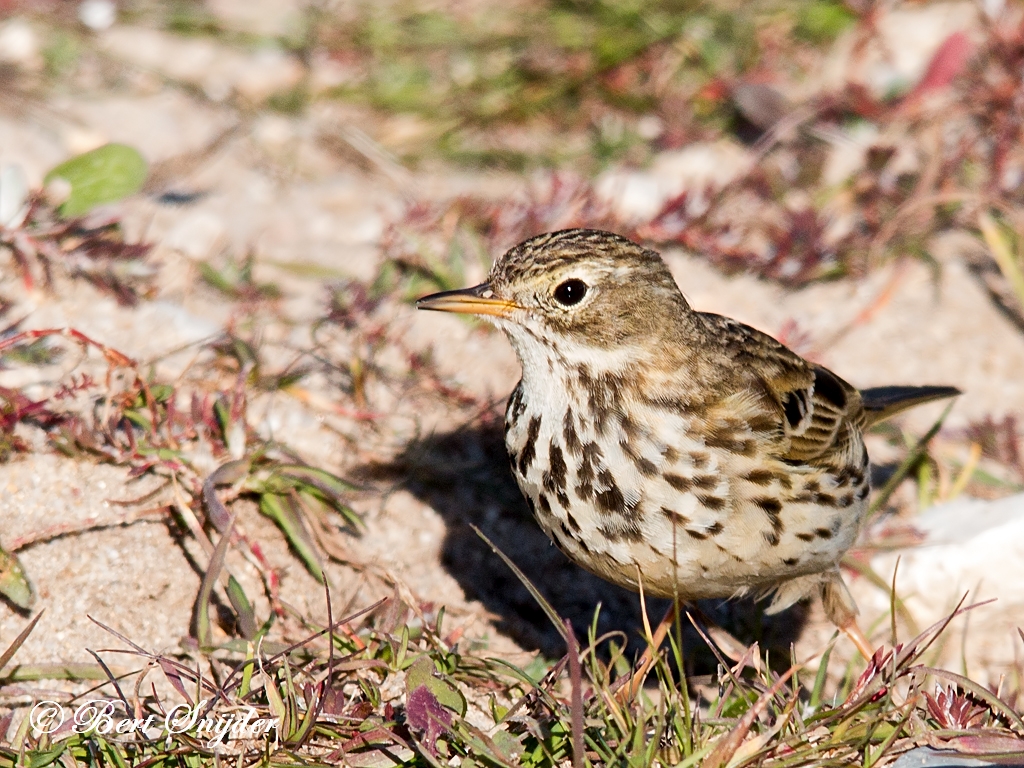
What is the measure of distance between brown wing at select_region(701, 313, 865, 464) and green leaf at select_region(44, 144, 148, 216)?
2428 millimetres

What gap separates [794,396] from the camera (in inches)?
158

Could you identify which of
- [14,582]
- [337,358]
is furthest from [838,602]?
[14,582]

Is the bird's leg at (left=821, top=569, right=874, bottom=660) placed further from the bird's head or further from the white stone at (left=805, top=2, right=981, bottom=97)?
the white stone at (left=805, top=2, right=981, bottom=97)

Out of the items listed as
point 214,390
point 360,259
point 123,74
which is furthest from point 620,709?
point 123,74

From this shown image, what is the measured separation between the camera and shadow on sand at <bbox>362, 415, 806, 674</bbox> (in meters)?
4.60

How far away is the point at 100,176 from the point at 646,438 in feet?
8.85

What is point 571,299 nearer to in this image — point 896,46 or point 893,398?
point 893,398

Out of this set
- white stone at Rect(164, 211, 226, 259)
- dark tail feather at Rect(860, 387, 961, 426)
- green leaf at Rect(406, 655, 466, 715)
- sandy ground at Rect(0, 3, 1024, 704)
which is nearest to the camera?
green leaf at Rect(406, 655, 466, 715)

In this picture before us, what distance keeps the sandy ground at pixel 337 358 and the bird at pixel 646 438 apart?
0.75 metres

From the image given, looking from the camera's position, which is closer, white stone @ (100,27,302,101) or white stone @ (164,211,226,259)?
white stone @ (164,211,226,259)

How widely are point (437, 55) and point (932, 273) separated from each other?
307 cm

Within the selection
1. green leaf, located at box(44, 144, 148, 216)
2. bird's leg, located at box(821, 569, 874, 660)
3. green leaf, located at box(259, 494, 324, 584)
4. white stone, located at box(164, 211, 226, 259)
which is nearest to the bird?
bird's leg, located at box(821, 569, 874, 660)

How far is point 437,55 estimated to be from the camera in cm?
721

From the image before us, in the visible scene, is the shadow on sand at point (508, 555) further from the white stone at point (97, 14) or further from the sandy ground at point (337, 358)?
the white stone at point (97, 14)
